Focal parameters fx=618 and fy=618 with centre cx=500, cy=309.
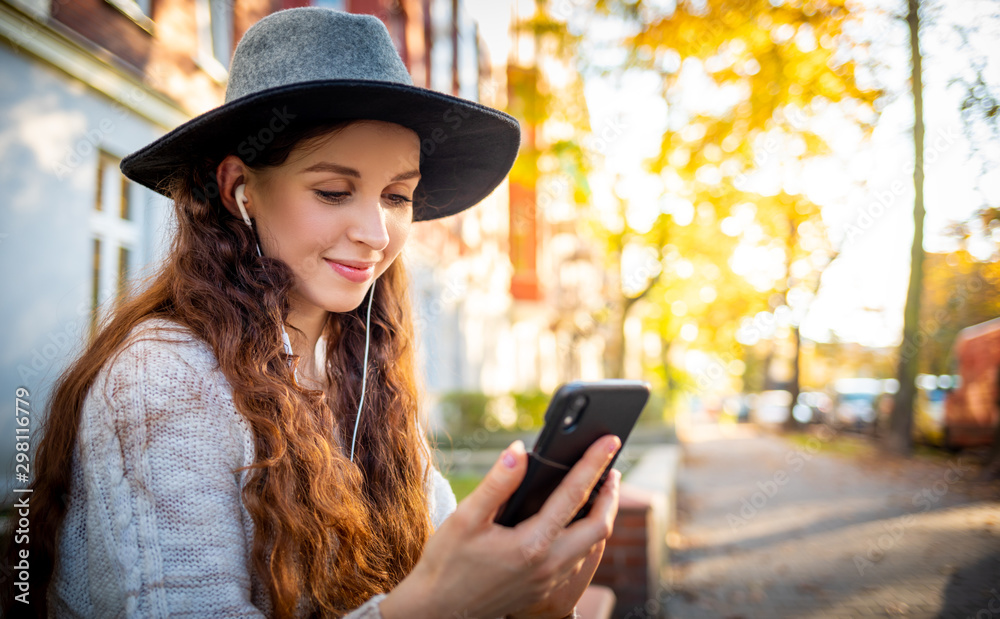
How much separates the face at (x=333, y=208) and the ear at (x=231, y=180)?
0.12 feet

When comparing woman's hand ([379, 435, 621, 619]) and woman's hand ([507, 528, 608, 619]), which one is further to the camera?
woman's hand ([507, 528, 608, 619])

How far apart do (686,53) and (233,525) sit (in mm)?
10968

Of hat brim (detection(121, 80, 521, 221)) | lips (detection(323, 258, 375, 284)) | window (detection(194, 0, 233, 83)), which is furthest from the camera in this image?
window (detection(194, 0, 233, 83))

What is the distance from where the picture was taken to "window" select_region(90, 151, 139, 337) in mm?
5770

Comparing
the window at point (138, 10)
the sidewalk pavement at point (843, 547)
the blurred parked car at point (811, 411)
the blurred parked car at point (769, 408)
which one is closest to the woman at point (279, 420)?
the sidewalk pavement at point (843, 547)

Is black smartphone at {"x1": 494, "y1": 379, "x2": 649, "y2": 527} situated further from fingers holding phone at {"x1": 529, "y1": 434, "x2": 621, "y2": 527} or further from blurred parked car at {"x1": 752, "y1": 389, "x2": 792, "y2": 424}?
blurred parked car at {"x1": 752, "y1": 389, "x2": 792, "y2": 424}

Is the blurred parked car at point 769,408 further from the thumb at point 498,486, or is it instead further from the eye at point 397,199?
the thumb at point 498,486

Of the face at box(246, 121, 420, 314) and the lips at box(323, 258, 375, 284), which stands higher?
the face at box(246, 121, 420, 314)

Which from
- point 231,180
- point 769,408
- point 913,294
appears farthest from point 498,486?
point 769,408

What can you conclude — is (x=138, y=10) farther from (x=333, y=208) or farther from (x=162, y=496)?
(x=162, y=496)

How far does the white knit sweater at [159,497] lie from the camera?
1.15 metres

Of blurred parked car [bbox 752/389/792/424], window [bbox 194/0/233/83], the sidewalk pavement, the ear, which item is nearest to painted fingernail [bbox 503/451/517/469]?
the ear

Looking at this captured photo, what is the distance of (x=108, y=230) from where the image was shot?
587 cm

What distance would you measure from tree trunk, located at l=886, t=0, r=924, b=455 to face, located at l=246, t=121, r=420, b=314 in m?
4.48
